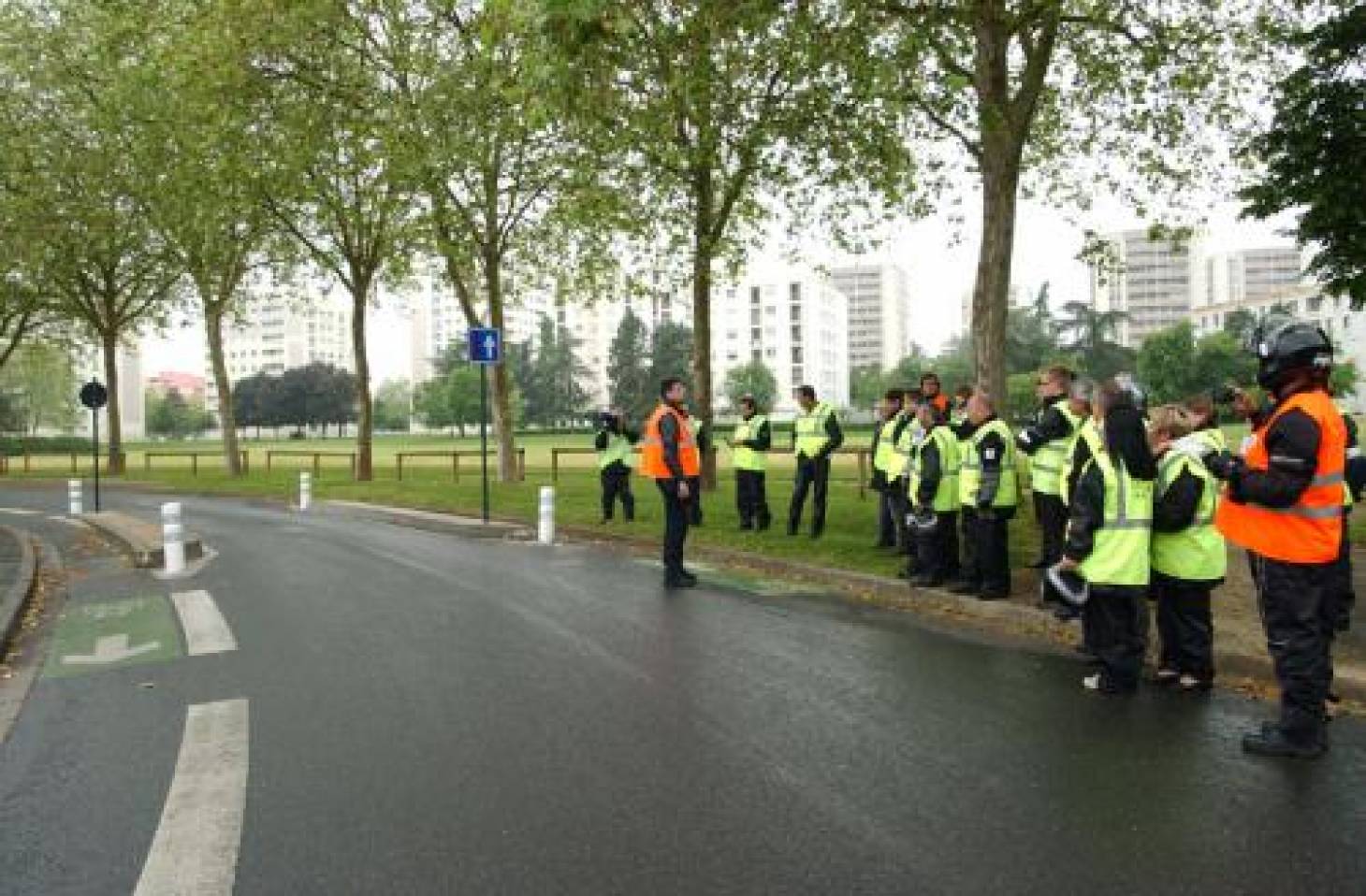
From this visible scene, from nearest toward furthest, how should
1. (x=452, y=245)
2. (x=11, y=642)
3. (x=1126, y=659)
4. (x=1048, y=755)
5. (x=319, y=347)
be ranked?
(x=1048, y=755)
(x=1126, y=659)
(x=11, y=642)
(x=452, y=245)
(x=319, y=347)

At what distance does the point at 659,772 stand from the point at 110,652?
532 centimetres

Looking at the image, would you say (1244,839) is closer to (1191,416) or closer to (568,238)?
(1191,416)

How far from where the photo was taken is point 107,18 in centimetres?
2327

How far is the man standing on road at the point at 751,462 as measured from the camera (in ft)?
43.5

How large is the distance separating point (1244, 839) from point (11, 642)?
8.99 meters

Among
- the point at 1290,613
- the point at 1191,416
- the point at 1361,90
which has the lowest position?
the point at 1290,613

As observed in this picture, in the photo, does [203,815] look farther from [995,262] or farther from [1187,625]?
[995,262]

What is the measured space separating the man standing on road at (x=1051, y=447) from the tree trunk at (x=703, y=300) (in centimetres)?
934

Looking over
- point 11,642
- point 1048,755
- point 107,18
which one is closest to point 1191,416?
point 1048,755

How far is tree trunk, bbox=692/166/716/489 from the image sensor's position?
18.0 metres

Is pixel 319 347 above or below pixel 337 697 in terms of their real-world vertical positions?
above

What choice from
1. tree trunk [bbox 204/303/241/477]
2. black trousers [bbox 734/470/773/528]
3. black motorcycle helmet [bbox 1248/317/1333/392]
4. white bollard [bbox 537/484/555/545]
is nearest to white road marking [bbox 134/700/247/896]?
black motorcycle helmet [bbox 1248/317/1333/392]

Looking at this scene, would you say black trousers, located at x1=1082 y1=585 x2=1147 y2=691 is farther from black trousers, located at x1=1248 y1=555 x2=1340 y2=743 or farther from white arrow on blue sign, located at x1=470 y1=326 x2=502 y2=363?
white arrow on blue sign, located at x1=470 y1=326 x2=502 y2=363

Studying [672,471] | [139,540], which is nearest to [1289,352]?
[672,471]
